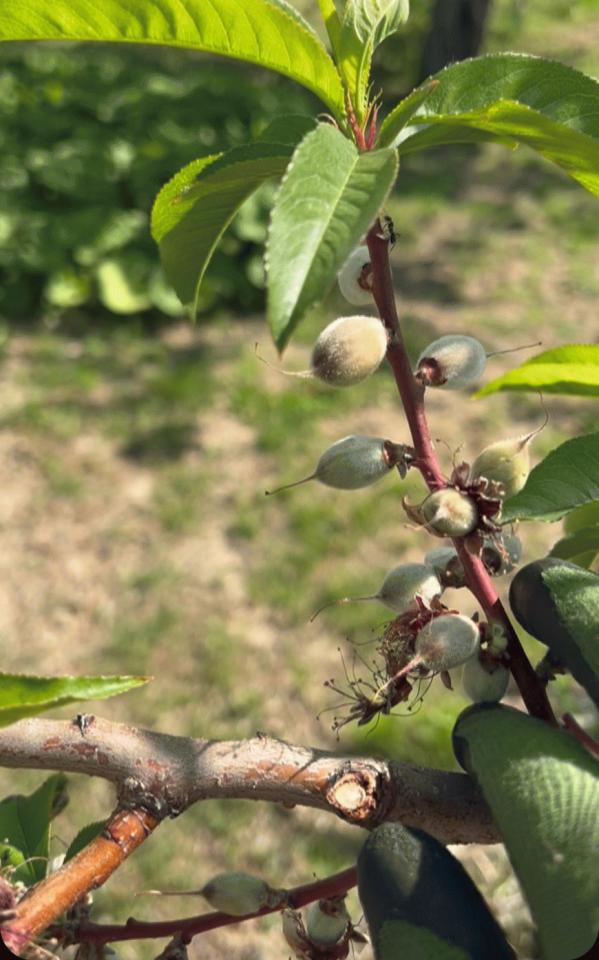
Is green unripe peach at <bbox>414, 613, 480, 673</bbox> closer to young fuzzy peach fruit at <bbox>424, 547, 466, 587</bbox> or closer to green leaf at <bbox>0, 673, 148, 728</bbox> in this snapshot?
young fuzzy peach fruit at <bbox>424, 547, 466, 587</bbox>

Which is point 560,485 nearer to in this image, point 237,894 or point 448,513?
point 448,513

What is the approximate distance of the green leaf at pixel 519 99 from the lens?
0.64 meters

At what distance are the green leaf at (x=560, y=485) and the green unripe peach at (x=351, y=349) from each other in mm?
167

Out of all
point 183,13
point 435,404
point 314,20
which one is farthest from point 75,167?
point 183,13

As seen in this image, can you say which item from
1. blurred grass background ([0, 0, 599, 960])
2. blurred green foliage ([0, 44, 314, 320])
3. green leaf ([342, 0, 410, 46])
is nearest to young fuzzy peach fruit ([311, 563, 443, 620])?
green leaf ([342, 0, 410, 46])

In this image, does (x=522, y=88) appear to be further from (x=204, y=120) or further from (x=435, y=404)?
(x=204, y=120)

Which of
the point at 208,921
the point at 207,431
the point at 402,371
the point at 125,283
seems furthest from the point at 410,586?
the point at 125,283

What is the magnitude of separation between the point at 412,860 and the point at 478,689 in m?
0.12

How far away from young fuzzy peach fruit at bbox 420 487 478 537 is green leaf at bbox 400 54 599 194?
0.69 ft

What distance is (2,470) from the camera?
3385 millimetres

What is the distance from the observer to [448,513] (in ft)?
2.12

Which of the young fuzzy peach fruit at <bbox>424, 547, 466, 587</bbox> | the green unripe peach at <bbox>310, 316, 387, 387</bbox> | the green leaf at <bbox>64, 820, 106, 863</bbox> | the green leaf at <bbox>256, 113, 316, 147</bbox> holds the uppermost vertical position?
the green leaf at <bbox>256, 113, 316, 147</bbox>

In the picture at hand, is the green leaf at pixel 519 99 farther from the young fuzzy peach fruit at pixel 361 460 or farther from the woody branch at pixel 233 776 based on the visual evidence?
the woody branch at pixel 233 776

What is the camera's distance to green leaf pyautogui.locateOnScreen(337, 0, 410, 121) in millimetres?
675
